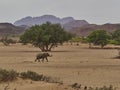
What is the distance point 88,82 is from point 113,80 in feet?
6.94

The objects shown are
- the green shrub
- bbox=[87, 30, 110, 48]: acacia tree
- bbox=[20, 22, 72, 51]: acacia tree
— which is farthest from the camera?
bbox=[87, 30, 110, 48]: acacia tree

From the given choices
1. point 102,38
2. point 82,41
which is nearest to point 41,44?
point 102,38

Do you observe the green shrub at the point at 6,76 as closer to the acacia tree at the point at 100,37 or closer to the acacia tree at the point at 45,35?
the acacia tree at the point at 45,35

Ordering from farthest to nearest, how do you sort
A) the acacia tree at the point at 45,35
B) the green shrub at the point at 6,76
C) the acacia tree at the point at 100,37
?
the acacia tree at the point at 100,37 < the acacia tree at the point at 45,35 < the green shrub at the point at 6,76

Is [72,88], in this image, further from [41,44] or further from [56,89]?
[41,44]

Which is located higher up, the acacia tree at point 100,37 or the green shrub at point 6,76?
the acacia tree at point 100,37

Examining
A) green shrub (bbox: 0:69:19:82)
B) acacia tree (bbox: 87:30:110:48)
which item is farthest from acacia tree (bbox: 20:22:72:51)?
green shrub (bbox: 0:69:19:82)

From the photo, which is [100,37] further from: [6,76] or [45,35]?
[6,76]

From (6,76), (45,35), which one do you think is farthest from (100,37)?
(6,76)

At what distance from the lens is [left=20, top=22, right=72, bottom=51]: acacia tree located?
7175 centimetres

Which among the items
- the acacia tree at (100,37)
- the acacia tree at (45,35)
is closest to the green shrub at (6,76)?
the acacia tree at (45,35)

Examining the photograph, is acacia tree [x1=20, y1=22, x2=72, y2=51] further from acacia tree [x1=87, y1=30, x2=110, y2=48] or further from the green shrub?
the green shrub

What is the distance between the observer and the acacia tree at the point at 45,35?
7175 cm

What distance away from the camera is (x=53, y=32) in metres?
73.2
